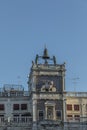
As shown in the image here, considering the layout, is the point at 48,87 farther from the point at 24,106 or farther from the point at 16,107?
the point at 16,107

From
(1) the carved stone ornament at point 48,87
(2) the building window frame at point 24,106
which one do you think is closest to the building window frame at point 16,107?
(2) the building window frame at point 24,106

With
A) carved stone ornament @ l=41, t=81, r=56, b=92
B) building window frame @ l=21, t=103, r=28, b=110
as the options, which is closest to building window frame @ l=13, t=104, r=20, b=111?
building window frame @ l=21, t=103, r=28, b=110

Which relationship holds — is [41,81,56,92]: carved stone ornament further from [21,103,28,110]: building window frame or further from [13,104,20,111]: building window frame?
[13,104,20,111]: building window frame

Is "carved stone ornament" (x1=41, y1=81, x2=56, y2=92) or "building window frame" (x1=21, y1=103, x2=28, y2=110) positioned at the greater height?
"carved stone ornament" (x1=41, y1=81, x2=56, y2=92)

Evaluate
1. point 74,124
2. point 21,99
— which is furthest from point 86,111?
point 21,99

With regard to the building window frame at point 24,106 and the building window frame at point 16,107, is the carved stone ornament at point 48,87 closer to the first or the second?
the building window frame at point 24,106

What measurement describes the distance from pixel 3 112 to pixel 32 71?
1221 centimetres

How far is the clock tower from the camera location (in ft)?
379

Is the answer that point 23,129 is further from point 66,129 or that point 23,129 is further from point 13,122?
point 66,129

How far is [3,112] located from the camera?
119m

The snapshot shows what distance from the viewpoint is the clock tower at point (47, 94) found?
4542 inches

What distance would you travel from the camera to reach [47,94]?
117 metres

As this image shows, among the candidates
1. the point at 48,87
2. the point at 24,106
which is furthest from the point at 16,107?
the point at 48,87

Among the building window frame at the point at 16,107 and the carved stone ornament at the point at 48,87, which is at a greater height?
the carved stone ornament at the point at 48,87
